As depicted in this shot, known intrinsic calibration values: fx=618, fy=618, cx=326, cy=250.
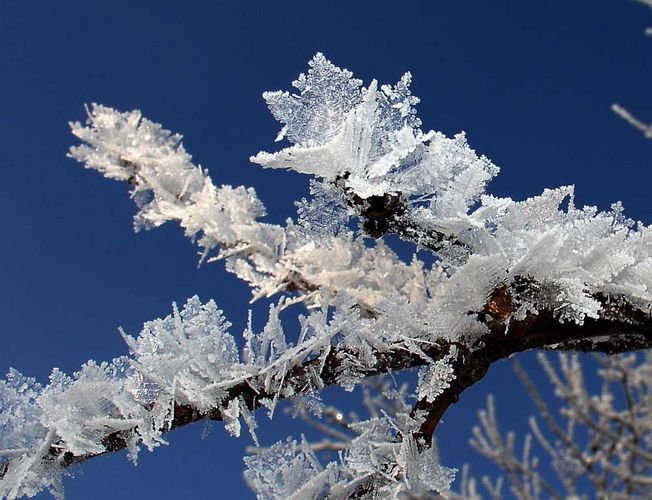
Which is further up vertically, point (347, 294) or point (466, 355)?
point (347, 294)

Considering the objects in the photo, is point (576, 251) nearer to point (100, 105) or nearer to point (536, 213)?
point (536, 213)

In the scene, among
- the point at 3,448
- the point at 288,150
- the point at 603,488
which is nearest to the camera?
the point at 288,150

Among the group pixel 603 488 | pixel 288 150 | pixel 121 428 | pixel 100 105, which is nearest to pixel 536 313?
pixel 288 150

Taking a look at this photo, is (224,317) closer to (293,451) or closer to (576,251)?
(293,451)

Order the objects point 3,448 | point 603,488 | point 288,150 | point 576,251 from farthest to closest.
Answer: point 603,488 → point 3,448 → point 576,251 → point 288,150

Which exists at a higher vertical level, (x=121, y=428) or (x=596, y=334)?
(x=121, y=428)

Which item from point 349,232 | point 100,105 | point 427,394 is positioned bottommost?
point 427,394

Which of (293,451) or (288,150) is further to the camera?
(293,451)
